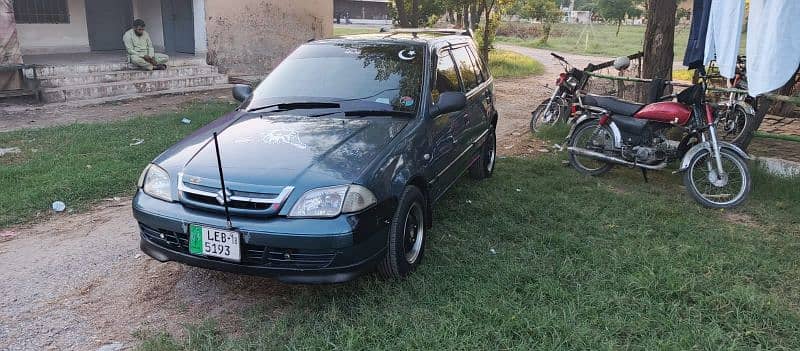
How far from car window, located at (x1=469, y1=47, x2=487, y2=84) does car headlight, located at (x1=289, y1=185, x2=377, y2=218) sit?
305 centimetres

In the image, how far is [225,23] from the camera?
40.3ft

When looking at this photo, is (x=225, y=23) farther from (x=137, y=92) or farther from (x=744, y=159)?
(x=744, y=159)

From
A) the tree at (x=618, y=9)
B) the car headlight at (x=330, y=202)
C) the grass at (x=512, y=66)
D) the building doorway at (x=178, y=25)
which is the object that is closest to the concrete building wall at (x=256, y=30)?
the building doorway at (x=178, y=25)

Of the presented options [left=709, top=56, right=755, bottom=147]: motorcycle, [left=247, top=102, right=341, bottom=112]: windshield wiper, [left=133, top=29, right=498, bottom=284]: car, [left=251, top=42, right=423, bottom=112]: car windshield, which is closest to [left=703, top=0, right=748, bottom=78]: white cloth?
[left=709, top=56, right=755, bottom=147]: motorcycle

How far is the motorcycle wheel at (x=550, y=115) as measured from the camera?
28.5 feet

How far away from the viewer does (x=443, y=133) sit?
14.6ft

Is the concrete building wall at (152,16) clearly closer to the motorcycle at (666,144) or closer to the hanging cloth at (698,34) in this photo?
the motorcycle at (666,144)

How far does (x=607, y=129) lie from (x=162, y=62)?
8.82 m

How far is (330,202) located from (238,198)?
51cm

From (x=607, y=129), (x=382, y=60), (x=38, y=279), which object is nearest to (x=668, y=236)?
(x=607, y=129)

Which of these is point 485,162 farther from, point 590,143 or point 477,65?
point 590,143

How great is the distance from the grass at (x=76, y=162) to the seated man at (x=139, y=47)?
272cm

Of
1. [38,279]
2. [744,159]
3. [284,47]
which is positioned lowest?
[38,279]

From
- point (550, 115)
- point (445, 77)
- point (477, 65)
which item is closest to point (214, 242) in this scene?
point (445, 77)
